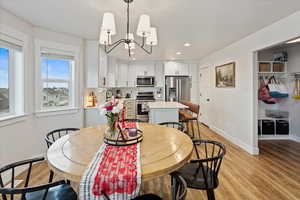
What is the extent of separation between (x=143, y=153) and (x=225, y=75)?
376 centimetres

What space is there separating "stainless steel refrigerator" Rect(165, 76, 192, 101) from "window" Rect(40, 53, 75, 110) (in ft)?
12.3

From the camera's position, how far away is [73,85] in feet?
11.3

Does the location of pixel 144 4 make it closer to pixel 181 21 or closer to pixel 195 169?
pixel 181 21

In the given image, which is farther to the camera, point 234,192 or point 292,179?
point 292,179

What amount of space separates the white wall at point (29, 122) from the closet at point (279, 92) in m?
4.36

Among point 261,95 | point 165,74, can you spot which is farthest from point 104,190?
point 165,74

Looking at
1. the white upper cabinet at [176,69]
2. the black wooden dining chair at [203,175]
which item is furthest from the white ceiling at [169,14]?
the white upper cabinet at [176,69]

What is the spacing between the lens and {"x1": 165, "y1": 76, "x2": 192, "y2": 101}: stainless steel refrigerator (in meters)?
6.27

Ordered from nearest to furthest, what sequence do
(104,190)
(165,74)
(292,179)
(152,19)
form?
(104,190), (292,179), (152,19), (165,74)

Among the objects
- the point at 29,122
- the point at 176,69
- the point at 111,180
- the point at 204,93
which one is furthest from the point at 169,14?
the point at 176,69

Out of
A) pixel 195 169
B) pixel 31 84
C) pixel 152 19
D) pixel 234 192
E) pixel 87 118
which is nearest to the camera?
pixel 195 169

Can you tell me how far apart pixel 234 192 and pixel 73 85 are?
3314mm

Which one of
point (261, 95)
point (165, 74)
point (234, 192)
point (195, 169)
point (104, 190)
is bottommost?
point (234, 192)

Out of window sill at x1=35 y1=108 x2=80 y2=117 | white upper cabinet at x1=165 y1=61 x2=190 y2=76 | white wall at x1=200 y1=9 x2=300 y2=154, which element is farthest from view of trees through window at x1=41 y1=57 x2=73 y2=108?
white upper cabinet at x1=165 y1=61 x2=190 y2=76
